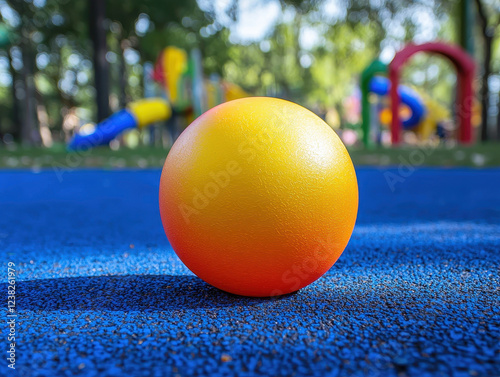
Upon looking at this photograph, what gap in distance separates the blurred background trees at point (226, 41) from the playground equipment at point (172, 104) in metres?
1.08

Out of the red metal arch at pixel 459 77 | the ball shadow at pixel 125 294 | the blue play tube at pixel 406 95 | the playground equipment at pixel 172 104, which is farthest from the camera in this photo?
the blue play tube at pixel 406 95

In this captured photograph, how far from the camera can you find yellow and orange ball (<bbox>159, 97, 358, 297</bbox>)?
2.08m

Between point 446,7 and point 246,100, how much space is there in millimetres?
25064

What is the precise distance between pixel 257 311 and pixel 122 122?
15.6 metres

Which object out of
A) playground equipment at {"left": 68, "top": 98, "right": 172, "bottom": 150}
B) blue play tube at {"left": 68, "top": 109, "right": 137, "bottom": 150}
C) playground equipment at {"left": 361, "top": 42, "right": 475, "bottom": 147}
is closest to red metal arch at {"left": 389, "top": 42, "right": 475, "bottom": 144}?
playground equipment at {"left": 361, "top": 42, "right": 475, "bottom": 147}

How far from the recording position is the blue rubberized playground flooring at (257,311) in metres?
1.68

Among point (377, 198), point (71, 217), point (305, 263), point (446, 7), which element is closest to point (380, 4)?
point (446, 7)

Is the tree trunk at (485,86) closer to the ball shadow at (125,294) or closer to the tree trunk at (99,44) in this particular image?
the tree trunk at (99,44)

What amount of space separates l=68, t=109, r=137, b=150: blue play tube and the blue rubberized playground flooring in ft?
40.1

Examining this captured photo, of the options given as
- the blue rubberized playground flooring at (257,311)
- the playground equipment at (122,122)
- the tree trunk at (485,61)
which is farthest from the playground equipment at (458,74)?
the blue rubberized playground flooring at (257,311)

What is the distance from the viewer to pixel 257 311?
2.21m

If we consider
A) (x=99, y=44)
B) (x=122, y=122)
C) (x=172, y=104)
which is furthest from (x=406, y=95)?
(x=99, y=44)

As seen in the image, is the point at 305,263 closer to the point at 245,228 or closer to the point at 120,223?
the point at 245,228

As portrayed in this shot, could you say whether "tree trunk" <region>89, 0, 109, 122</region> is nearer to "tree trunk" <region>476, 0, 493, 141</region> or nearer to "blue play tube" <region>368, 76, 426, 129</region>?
"blue play tube" <region>368, 76, 426, 129</region>
